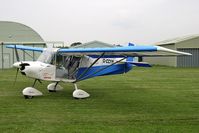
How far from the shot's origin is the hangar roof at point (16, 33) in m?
43.2

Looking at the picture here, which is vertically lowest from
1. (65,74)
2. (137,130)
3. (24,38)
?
(137,130)

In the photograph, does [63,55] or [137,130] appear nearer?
[137,130]

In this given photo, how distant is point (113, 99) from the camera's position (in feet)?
39.9

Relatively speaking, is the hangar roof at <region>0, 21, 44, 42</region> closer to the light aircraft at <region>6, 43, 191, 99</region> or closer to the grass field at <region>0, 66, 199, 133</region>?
the light aircraft at <region>6, 43, 191, 99</region>

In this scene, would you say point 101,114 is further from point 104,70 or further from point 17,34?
point 17,34

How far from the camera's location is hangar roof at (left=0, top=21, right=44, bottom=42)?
4319cm

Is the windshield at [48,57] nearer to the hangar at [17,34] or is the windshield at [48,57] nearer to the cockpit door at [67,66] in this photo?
the cockpit door at [67,66]

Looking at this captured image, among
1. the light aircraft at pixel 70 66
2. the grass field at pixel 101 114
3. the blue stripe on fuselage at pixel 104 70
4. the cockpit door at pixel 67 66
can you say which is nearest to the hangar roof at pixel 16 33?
the light aircraft at pixel 70 66

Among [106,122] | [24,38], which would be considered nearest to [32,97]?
[106,122]

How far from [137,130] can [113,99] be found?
4.81 m

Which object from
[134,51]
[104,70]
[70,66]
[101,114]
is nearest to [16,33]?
[104,70]

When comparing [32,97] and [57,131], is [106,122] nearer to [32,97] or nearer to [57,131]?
[57,131]

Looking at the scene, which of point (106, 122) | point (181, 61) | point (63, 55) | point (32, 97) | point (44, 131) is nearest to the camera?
point (44, 131)

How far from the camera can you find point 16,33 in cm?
4378
